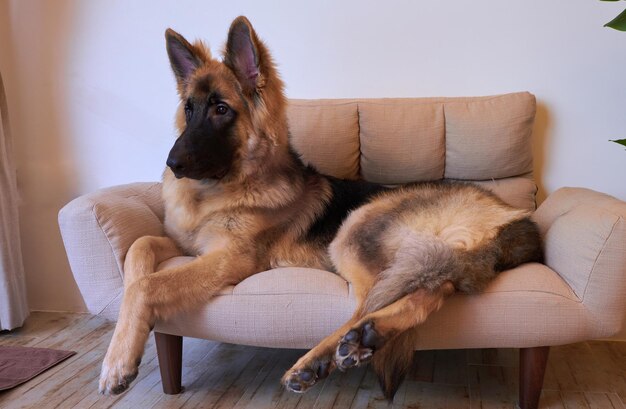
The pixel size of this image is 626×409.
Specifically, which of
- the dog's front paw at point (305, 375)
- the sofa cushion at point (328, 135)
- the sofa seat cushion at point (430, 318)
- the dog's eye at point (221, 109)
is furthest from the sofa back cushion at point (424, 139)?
the dog's front paw at point (305, 375)

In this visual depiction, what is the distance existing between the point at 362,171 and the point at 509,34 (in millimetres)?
1030

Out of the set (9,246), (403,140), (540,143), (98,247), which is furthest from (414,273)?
(9,246)

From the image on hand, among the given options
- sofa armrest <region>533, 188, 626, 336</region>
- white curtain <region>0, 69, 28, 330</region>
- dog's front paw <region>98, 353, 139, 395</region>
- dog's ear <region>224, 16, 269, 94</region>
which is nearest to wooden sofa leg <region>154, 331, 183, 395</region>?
dog's front paw <region>98, 353, 139, 395</region>

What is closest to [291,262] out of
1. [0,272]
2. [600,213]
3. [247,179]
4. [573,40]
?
[247,179]

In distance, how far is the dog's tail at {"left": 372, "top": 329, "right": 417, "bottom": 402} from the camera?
5.53ft

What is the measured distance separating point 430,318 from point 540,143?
1.47 m

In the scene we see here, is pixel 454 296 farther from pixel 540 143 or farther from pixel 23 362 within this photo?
pixel 23 362

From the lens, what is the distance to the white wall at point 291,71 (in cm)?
278

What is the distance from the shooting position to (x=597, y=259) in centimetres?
183

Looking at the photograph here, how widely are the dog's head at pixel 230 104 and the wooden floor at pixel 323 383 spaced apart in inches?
34.8

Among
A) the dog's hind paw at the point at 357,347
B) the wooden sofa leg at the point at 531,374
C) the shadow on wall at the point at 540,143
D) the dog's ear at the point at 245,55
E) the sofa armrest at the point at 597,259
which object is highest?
the dog's ear at the point at 245,55

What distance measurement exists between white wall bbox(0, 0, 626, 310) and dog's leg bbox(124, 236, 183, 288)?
3.50 ft

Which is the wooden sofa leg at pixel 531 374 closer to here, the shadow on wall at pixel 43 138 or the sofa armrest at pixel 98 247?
the sofa armrest at pixel 98 247

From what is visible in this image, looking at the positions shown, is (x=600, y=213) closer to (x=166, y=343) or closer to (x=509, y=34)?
(x=509, y=34)
